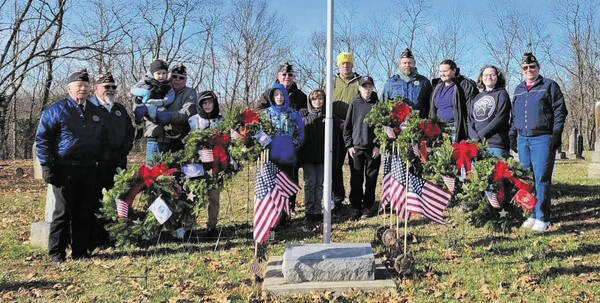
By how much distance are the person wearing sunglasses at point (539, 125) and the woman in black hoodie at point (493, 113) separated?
0.22 m

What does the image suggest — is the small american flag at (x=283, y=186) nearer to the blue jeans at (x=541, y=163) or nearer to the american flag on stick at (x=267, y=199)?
the american flag on stick at (x=267, y=199)

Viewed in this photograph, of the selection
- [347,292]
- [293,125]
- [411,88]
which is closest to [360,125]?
[411,88]

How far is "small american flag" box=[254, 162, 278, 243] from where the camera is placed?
520cm

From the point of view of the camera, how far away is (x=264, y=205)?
5.32 metres

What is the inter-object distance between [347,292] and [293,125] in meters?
2.71

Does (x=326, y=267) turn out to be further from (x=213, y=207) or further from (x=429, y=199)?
(x=213, y=207)

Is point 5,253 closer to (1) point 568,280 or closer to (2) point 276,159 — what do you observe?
(2) point 276,159

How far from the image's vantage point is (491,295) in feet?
13.8

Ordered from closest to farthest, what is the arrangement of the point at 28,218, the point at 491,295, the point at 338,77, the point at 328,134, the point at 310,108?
the point at 491,295 → the point at 328,134 → the point at 310,108 → the point at 338,77 → the point at 28,218

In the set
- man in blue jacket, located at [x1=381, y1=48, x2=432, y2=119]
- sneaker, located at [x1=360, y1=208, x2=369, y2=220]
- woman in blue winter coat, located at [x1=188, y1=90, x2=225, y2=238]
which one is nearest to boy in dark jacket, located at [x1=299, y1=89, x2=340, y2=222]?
sneaker, located at [x1=360, y1=208, x2=369, y2=220]

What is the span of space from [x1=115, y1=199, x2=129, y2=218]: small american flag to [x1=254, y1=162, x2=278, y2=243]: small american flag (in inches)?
58.1

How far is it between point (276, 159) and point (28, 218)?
17.0 feet

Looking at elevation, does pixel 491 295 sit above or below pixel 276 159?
below

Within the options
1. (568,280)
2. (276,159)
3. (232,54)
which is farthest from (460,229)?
(232,54)
